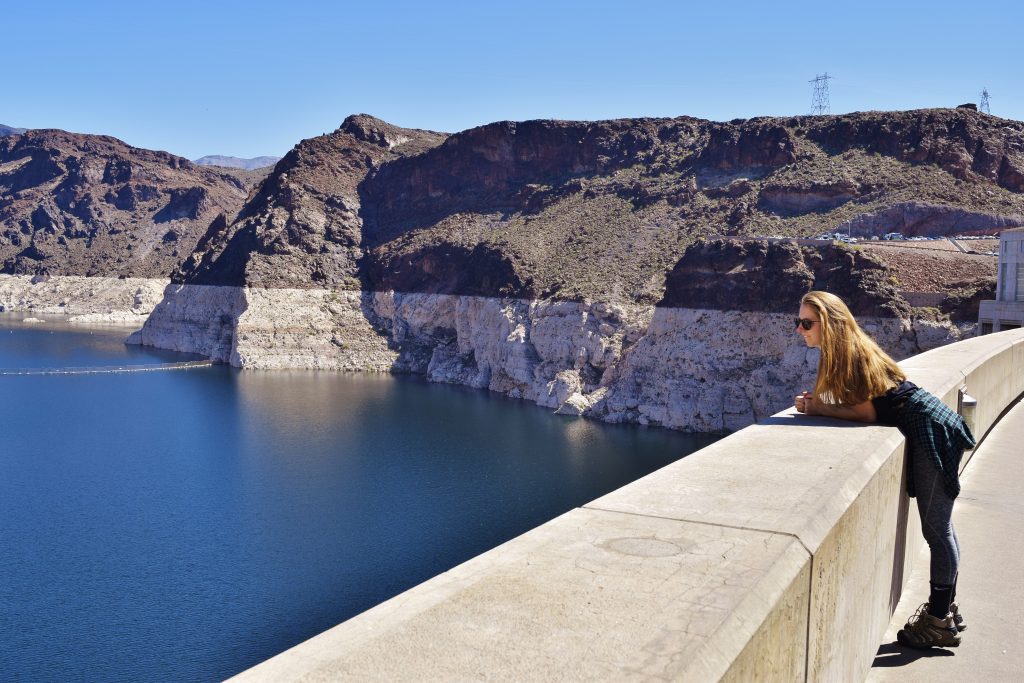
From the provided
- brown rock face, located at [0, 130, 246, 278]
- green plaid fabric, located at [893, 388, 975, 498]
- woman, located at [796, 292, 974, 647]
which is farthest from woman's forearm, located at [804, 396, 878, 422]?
brown rock face, located at [0, 130, 246, 278]

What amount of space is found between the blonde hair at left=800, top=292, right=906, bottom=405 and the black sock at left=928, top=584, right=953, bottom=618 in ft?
4.07

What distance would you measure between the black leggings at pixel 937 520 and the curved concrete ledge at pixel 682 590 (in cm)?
14

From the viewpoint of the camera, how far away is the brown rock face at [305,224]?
87.9 meters

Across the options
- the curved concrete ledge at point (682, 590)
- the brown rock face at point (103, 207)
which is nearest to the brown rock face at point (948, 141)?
the curved concrete ledge at point (682, 590)

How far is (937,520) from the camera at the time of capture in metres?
5.00

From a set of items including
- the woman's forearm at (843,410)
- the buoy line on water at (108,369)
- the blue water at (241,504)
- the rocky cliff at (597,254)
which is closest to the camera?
the woman's forearm at (843,410)

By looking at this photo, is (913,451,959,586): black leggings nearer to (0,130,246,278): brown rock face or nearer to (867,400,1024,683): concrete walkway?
(867,400,1024,683): concrete walkway

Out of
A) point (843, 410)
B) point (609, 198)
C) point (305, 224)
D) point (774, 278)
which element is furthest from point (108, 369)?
point (843, 410)

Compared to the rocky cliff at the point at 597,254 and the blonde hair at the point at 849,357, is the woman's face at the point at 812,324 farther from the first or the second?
the rocky cliff at the point at 597,254

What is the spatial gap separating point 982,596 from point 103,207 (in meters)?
179

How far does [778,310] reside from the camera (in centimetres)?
5188

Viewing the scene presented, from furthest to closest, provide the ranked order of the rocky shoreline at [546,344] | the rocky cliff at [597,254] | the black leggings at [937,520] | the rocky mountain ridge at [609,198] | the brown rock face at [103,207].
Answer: the brown rock face at [103,207], the rocky mountain ridge at [609,198], the rocky cliff at [597,254], the rocky shoreline at [546,344], the black leggings at [937,520]

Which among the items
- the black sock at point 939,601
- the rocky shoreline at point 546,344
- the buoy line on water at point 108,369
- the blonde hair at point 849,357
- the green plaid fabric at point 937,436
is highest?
the blonde hair at point 849,357

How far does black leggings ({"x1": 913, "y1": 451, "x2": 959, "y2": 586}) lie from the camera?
493 centimetres
